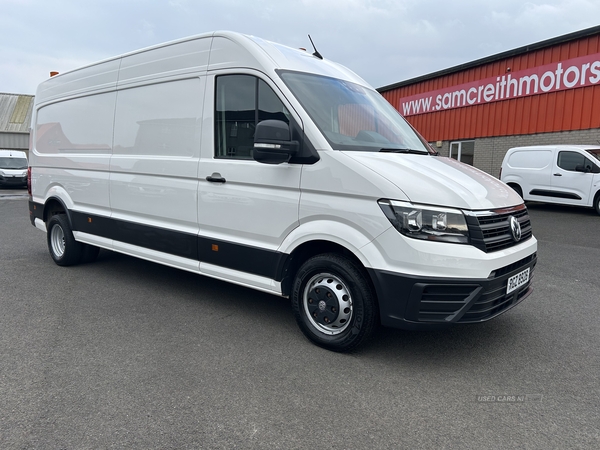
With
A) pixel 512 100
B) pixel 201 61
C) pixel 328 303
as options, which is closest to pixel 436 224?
pixel 328 303

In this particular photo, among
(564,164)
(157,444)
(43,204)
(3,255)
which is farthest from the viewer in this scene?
(564,164)

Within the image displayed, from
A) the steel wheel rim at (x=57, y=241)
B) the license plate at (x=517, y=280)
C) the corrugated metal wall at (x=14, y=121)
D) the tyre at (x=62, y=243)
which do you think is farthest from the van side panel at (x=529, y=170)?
the corrugated metal wall at (x=14, y=121)

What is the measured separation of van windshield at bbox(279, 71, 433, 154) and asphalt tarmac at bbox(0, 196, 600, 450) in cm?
159

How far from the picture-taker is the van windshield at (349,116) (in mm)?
3664

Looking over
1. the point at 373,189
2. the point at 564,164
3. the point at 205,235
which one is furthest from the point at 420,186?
the point at 564,164

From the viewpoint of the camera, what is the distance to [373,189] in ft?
10.6

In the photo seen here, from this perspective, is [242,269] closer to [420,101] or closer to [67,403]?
[67,403]

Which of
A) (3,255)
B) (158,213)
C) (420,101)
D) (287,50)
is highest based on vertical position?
(420,101)

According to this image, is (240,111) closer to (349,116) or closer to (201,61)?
(201,61)

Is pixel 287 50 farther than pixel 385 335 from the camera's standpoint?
Result: Yes

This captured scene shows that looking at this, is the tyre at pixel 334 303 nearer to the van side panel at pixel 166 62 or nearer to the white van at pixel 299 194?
the white van at pixel 299 194

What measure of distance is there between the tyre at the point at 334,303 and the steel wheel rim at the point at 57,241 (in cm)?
410

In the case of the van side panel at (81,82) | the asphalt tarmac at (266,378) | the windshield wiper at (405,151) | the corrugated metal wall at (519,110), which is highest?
the corrugated metal wall at (519,110)

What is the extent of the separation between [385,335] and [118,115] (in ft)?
12.2
